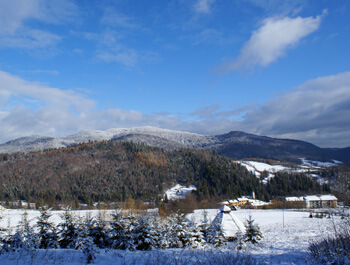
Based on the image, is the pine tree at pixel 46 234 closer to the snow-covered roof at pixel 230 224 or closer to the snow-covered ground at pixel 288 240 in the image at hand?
the snow-covered ground at pixel 288 240

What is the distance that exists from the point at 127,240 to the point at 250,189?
3825 inches

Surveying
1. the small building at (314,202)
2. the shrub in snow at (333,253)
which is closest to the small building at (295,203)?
the small building at (314,202)

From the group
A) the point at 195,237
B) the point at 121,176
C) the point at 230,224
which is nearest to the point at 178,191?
the point at 121,176

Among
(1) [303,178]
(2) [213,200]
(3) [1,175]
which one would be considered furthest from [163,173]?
(3) [1,175]

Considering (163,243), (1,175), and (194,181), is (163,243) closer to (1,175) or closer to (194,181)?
(194,181)

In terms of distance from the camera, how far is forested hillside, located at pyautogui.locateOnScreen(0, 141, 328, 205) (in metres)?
108

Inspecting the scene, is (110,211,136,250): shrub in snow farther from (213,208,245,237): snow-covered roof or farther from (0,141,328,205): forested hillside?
(0,141,328,205): forested hillside

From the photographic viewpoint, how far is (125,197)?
344 feet

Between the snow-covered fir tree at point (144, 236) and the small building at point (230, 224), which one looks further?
the small building at point (230, 224)

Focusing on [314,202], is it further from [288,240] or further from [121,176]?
[121,176]

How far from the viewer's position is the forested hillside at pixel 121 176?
4235 inches

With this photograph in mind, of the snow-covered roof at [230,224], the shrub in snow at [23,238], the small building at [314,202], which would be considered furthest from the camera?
the small building at [314,202]

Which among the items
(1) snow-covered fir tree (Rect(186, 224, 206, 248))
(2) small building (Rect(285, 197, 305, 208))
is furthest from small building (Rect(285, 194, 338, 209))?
(1) snow-covered fir tree (Rect(186, 224, 206, 248))

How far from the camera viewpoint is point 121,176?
129000 millimetres
